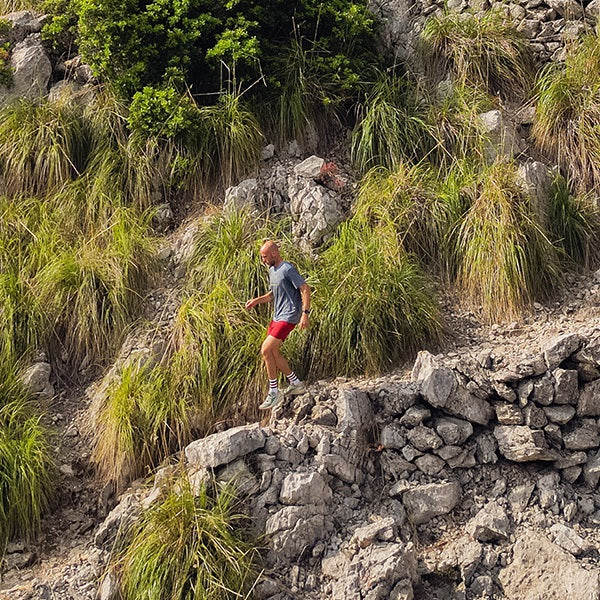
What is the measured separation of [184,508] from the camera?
5527 millimetres

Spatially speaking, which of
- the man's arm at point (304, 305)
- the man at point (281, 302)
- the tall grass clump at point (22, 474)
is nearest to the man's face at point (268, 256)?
the man at point (281, 302)

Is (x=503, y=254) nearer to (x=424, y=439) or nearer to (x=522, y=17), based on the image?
(x=424, y=439)

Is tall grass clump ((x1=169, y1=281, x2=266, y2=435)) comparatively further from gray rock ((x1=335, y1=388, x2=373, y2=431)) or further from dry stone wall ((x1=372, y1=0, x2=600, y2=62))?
dry stone wall ((x1=372, y1=0, x2=600, y2=62))

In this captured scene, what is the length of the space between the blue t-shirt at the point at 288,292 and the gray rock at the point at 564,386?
205 centimetres

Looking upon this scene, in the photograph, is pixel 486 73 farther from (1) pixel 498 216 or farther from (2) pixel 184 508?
(2) pixel 184 508

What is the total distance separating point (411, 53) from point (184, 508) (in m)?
6.07

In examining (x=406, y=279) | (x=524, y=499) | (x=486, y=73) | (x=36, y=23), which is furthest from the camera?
(x=36, y=23)

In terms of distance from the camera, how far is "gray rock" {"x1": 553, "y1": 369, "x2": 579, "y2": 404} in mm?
6062

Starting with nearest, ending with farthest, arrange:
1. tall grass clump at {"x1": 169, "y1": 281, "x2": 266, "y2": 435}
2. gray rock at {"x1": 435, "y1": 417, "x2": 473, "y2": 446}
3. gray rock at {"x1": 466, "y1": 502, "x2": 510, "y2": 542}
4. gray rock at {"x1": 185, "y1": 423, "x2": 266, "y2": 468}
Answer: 1. gray rock at {"x1": 466, "y1": 502, "x2": 510, "y2": 542}
2. gray rock at {"x1": 185, "y1": 423, "x2": 266, "y2": 468}
3. gray rock at {"x1": 435, "y1": 417, "x2": 473, "y2": 446}
4. tall grass clump at {"x1": 169, "y1": 281, "x2": 266, "y2": 435}

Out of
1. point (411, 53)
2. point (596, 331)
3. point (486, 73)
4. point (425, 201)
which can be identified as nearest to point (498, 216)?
point (425, 201)

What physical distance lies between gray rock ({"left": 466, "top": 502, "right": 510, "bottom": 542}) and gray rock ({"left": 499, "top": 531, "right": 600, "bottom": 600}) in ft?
0.43

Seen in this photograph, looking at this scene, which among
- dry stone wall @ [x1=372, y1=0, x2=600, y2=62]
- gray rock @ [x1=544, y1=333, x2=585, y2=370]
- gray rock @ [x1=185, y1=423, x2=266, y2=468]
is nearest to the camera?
gray rock @ [x1=185, y1=423, x2=266, y2=468]

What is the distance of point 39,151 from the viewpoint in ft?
28.3

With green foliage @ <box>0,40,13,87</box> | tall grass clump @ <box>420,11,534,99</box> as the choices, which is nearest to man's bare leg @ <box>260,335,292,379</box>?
tall grass clump @ <box>420,11,534,99</box>
